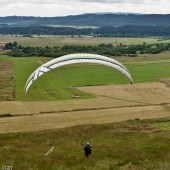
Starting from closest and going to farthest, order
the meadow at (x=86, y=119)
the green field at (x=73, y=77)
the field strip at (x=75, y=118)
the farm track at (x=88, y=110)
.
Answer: the meadow at (x=86, y=119)
the field strip at (x=75, y=118)
the farm track at (x=88, y=110)
the green field at (x=73, y=77)

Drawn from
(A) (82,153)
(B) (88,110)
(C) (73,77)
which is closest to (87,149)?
(A) (82,153)

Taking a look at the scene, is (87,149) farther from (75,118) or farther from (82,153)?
(75,118)

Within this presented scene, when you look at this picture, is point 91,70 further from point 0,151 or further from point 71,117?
point 0,151

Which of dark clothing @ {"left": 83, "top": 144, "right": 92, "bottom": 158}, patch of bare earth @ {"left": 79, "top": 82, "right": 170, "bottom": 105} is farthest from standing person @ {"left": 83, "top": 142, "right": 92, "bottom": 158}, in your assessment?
patch of bare earth @ {"left": 79, "top": 82, "right": 170, "bottom": 105}

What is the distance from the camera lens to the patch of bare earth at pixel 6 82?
187ft

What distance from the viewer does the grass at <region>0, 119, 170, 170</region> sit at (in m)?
20.9

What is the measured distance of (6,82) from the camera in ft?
232

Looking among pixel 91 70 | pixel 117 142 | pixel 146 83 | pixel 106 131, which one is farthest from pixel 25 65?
pixel 117 142

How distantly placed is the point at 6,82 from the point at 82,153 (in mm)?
49946

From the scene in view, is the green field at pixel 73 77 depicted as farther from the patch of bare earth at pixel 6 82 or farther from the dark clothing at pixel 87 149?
the dark clothing at pixel 87 149

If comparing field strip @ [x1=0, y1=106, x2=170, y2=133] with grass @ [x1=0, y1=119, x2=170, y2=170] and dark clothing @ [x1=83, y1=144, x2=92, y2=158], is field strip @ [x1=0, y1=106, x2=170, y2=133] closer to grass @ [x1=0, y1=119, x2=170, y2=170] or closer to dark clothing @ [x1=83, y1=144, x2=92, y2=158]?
grass @ [x1=0, y1=119, x2=170, y2=170]

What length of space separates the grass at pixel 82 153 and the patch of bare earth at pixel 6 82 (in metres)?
26.1

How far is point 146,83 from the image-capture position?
71.1 m

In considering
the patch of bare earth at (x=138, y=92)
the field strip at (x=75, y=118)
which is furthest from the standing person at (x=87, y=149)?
the patch of bare earth at (x=138, y=92)
